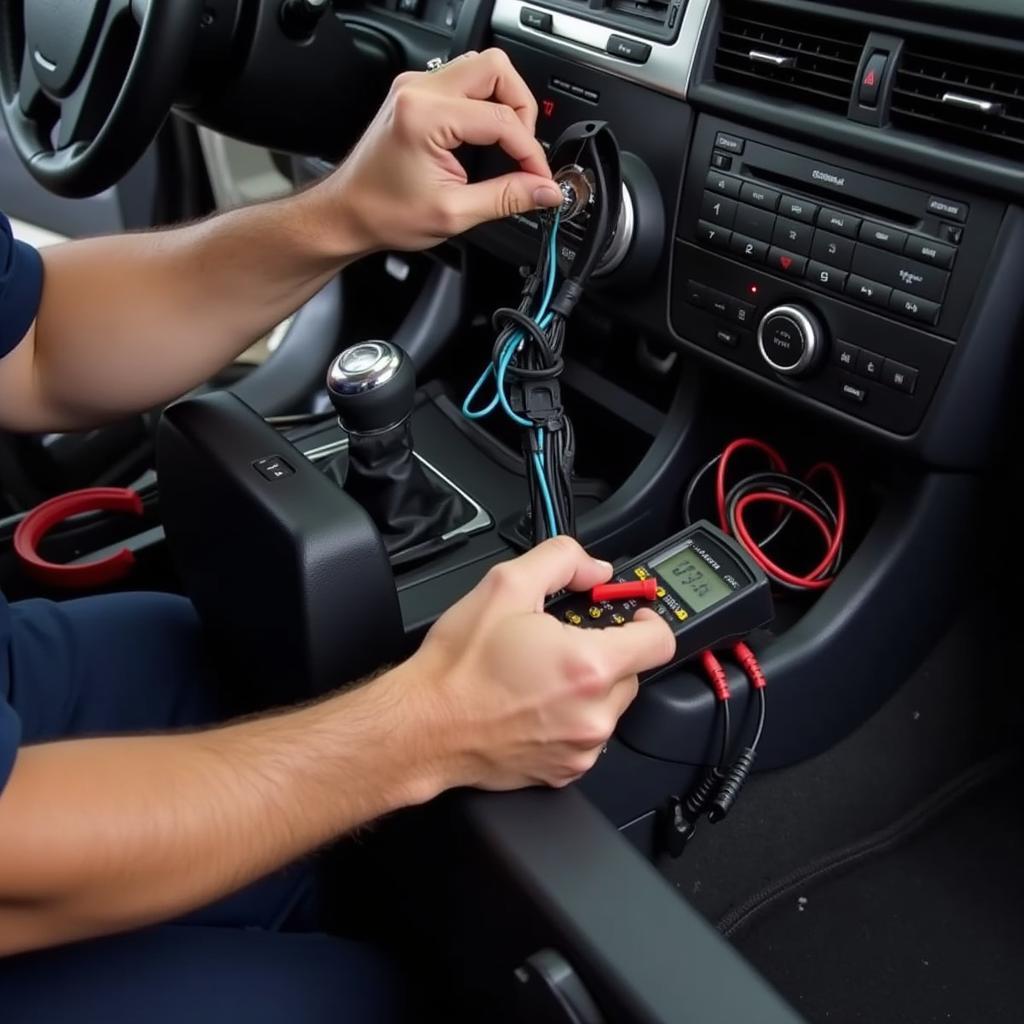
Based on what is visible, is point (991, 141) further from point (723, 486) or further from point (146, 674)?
point (146, 674)

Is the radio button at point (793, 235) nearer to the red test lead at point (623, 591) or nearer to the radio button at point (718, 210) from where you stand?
the radio button at point (718, 210)

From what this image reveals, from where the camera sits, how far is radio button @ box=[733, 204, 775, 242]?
2.76ft

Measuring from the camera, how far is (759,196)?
843mm

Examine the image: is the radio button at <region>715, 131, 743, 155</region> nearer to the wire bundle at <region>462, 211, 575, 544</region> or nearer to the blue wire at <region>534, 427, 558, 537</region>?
the wire bundle at <region>462, 211, 575, 544</region>

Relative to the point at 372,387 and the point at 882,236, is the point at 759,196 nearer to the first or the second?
the point at 882,236

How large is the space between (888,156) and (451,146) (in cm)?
30

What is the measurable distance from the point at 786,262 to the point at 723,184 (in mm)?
88

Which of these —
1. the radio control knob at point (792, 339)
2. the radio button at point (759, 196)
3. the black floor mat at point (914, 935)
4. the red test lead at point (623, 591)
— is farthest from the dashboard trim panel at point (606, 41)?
the black floor mat at point (914, 935)

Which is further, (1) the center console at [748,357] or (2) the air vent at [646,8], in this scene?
(2) the air vent at [646,8]

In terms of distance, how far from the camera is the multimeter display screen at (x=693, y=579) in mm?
744

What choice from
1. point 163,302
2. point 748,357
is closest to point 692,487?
point 748,357

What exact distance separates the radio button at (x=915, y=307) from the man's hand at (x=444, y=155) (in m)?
0.25

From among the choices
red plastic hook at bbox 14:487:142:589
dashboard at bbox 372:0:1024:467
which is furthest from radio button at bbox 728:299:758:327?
red plastic hook at bbox 14:487:142:589

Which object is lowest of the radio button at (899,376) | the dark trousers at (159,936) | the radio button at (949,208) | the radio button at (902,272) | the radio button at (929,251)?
the dark trousers at (159,936)
